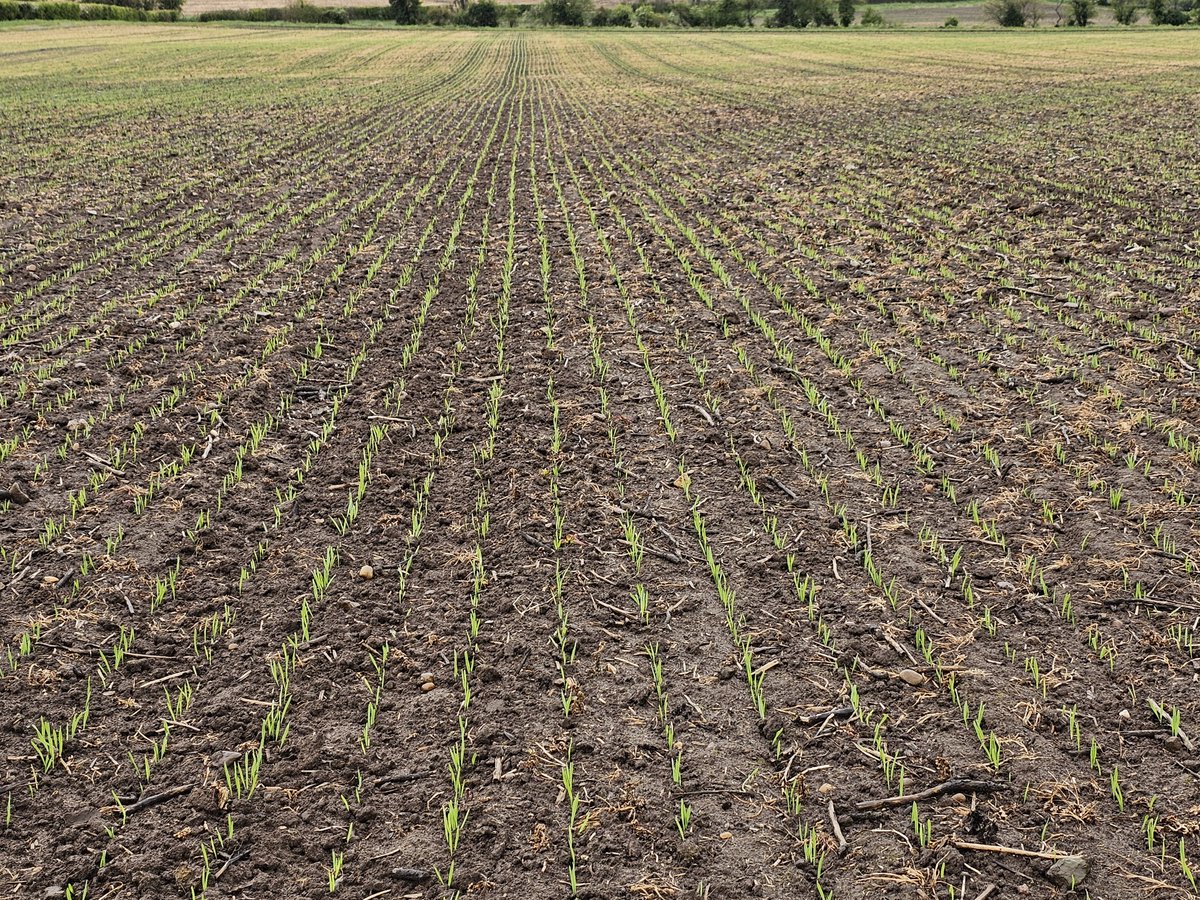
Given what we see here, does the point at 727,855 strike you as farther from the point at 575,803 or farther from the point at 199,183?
the point at 199,183

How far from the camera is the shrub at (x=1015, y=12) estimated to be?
74.8m

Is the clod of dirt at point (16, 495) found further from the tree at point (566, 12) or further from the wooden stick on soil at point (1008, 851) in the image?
the tree at point (566, 12)

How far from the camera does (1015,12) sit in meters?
74.8

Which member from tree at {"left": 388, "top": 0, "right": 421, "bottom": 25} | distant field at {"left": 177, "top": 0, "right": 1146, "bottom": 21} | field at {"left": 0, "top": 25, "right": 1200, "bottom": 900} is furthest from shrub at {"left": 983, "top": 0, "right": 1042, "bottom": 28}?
field at {"left": 0, "top": 25, "right": 1200, "bottom": 900}

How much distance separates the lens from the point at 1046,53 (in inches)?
1813

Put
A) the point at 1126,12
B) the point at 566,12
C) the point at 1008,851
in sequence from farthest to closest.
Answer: the point at 566,12 < the point at 1126,12 < the point at 1008,851

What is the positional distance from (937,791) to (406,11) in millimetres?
96244

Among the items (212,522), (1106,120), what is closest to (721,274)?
(212,522)

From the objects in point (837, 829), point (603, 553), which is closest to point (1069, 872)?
point (837, 829)

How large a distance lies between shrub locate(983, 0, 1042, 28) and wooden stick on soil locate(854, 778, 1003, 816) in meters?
85.9

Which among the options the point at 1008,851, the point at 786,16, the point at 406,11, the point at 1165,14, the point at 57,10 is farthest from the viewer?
the point at 406,11

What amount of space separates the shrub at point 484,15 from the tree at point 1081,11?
50646 mm

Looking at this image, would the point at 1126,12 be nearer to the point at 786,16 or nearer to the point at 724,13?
the point at 786,16

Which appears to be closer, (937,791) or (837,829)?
(837,829)
